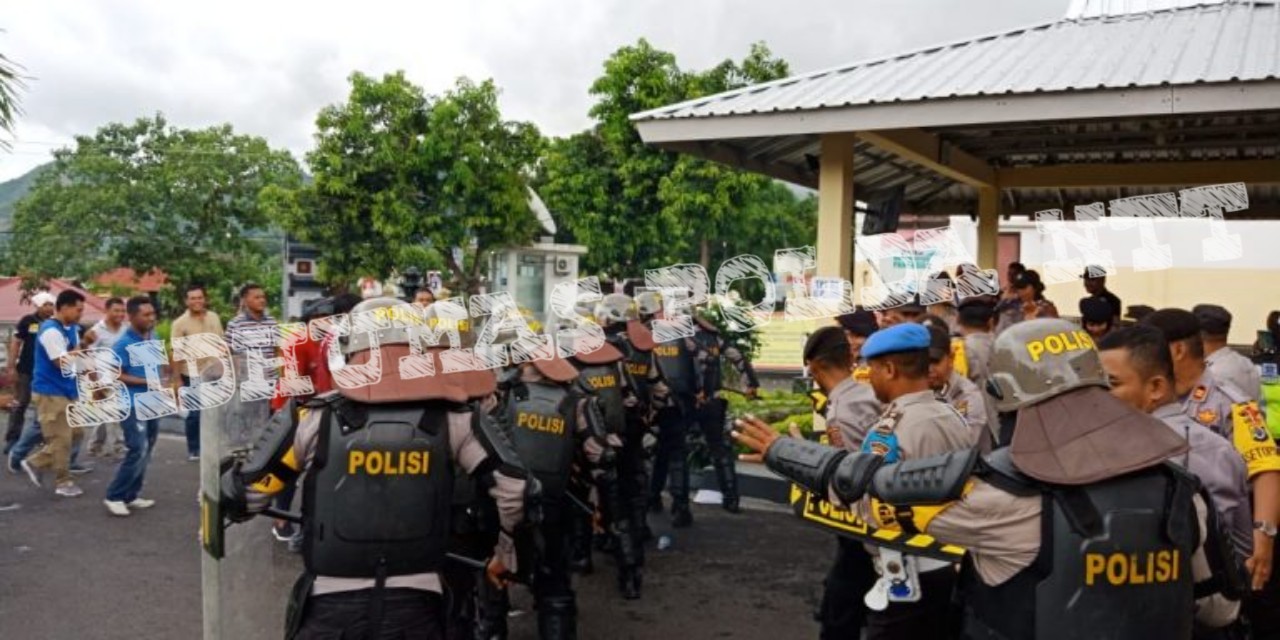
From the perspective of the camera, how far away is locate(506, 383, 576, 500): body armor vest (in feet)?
17.8

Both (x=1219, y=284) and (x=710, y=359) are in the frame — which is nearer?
(x=710, y=359)

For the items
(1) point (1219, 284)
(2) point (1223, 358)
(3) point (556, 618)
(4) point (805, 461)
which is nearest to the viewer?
(4) point (805, 461)

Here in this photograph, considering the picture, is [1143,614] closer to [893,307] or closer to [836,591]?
[836,591]

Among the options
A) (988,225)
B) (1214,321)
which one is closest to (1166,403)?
(1214,321)

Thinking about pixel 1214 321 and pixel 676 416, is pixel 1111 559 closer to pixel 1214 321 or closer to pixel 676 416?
pixel 1214 321

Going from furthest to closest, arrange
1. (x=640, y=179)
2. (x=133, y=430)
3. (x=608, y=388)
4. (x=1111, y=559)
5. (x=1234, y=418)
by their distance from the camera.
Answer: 1. (x=640, y=179)
2. (x=133, y=430)
3. (x=608, y=388)
4. (x=1234, y=418)
5. (x=1111, y=559)

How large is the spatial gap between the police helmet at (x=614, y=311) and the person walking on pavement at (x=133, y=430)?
4.05 m

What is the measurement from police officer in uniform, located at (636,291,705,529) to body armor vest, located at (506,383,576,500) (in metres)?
2.79

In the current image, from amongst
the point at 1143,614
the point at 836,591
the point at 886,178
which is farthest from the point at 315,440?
the point at 886,178

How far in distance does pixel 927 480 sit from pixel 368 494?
1.97 m

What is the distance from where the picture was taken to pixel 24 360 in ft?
35.6

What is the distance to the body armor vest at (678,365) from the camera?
865 centimetres

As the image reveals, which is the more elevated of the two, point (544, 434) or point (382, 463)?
point (382, 463)

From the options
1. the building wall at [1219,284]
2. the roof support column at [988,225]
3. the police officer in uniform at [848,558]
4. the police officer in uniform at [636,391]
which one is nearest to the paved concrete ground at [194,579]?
the police officer in uniform at [636,391]
